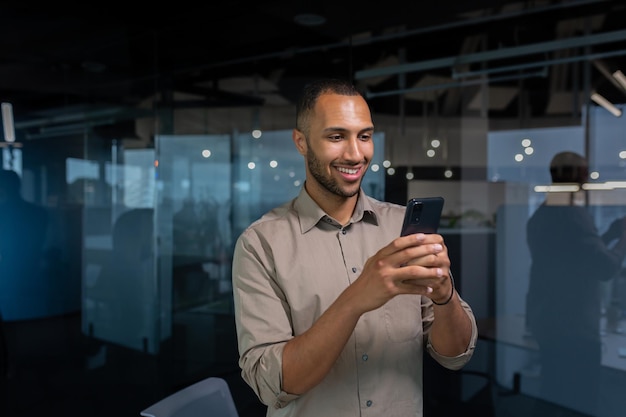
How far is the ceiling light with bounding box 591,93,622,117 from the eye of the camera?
9.93ft

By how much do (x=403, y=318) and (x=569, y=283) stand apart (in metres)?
2.26

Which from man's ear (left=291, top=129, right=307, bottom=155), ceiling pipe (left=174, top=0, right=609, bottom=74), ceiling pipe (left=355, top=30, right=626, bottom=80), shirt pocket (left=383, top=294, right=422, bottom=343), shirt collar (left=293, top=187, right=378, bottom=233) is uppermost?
ceiling pipe (left=174, top=0, right=609, bottom=74)

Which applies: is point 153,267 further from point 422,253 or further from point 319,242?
point 422,253

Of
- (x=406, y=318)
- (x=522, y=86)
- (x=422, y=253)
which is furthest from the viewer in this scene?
(x=522, y=86)

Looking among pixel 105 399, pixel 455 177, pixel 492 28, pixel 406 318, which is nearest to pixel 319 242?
pixel 406 318

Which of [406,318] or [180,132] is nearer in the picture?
[406,318]

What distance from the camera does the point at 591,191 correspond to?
310 cm

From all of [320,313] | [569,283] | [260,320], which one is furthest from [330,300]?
[569,283]

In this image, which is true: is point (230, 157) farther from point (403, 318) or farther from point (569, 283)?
point (403, 318)

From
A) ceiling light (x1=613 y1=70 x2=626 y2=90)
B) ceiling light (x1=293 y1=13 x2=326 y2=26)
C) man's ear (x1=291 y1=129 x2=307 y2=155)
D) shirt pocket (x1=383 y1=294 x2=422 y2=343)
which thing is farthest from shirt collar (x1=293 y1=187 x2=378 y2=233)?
Answer: ceiling light (x1=293 y1=13 x2=326 y2=26)

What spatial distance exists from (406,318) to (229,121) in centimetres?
319

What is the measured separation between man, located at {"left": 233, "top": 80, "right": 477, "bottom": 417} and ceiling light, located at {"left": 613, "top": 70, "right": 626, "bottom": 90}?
2.32 metres

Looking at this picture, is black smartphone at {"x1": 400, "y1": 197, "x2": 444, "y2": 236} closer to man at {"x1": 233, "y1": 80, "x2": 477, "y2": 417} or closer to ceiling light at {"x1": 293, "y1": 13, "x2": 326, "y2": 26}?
man at {"x1": 233, "y1": 80, "x2": 477, "y2": 417}

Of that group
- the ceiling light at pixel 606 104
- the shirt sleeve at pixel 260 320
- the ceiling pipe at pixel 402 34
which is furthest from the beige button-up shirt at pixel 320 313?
the ceiling pipe at pixel 402 34
